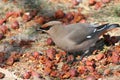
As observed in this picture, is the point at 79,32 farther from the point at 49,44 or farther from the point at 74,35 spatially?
the point at 49,44

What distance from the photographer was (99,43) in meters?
6.74

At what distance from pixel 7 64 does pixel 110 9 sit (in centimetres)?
229

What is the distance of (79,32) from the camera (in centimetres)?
632

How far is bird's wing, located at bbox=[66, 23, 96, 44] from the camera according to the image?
6281 mm

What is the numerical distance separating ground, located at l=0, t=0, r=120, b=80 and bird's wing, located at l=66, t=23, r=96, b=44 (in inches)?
11.6

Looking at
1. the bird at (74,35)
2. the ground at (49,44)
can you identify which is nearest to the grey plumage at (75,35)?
the bird at (74,35)

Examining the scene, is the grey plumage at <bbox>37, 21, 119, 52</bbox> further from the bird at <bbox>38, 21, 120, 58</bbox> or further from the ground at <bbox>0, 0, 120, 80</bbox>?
the ground at <bbox>0, 0, 120, 80</bbox>

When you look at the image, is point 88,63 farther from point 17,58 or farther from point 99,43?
point 17,58

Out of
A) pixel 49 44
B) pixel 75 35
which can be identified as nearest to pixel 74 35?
pixel 75 35

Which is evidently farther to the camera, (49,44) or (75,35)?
(49,44)

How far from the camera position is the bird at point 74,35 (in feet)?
20.6

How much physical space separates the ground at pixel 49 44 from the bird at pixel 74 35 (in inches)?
6.8

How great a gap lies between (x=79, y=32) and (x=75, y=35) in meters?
0.09

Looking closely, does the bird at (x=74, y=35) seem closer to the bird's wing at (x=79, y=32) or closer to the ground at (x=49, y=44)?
the bird's wing at (x=79, y=32)
